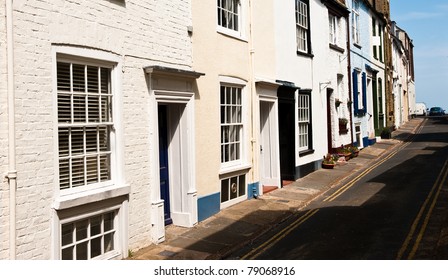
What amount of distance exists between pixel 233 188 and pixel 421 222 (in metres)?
4.45

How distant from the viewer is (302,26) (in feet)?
50.0

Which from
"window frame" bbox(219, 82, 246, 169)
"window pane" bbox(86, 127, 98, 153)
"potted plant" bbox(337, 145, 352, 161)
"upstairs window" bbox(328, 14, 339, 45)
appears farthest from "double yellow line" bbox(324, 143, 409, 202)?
"window pane" bbox(86, 127, 98, 153)

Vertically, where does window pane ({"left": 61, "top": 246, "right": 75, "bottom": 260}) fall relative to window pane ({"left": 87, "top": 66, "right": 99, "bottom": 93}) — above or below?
below

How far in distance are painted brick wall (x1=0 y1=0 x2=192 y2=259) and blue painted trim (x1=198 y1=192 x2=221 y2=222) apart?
1751 mm

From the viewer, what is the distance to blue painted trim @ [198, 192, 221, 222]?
30.5 ft

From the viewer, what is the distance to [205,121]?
31.5 feet

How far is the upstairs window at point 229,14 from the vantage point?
10531 millimetres

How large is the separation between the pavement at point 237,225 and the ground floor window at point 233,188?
27cm

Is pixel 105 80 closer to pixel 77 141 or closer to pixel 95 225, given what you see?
pixel 77 141

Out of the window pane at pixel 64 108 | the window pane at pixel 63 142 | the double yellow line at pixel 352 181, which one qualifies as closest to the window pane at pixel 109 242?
the window pane at pixel 63 142

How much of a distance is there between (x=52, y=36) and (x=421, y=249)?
263 inches

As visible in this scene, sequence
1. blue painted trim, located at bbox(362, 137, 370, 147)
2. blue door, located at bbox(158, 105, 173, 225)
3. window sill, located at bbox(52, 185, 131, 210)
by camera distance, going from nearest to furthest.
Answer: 1. window sill, located at bbox(52, 185, 131, 210)
2. blue door, located at bbox(158, 105, 173, 225)
3. blue painted trim, located at bbox(362, 137, 370, 147)

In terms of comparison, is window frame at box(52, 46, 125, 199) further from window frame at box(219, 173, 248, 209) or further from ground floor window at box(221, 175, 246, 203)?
ground floor window at box(221, 175, 246, 203)

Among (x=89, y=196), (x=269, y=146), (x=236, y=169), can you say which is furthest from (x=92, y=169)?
(x=269, y=146)
